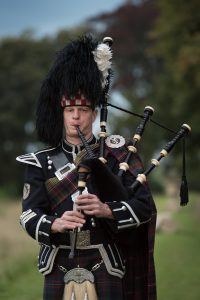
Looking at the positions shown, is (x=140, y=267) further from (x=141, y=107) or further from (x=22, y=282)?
(x=141, y=107)

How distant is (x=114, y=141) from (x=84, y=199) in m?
0.66

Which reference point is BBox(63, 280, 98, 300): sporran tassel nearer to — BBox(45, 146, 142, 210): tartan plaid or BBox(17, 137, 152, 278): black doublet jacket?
BBox(17, 137, 152, 278): black doublet jacket

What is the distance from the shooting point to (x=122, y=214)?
3.80 metres

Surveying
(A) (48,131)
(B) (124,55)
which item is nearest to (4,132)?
(B) (124,55)

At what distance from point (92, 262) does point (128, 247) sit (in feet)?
0.96

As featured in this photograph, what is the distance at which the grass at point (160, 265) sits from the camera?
8539 mm

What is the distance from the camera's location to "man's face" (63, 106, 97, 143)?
13.4ft

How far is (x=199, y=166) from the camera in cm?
2827

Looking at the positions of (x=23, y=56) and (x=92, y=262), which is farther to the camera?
(x=23, y=56)

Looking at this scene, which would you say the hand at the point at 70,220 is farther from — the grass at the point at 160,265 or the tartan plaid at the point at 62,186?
the grass at the point at 160,265

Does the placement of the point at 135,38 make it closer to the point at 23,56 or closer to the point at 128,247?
the point at 23,56

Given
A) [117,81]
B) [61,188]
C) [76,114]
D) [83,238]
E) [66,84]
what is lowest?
[83,238]

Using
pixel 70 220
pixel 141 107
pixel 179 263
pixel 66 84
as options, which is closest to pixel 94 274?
Answer: pixel 70 220

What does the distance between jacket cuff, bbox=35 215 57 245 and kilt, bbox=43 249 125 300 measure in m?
0.19
